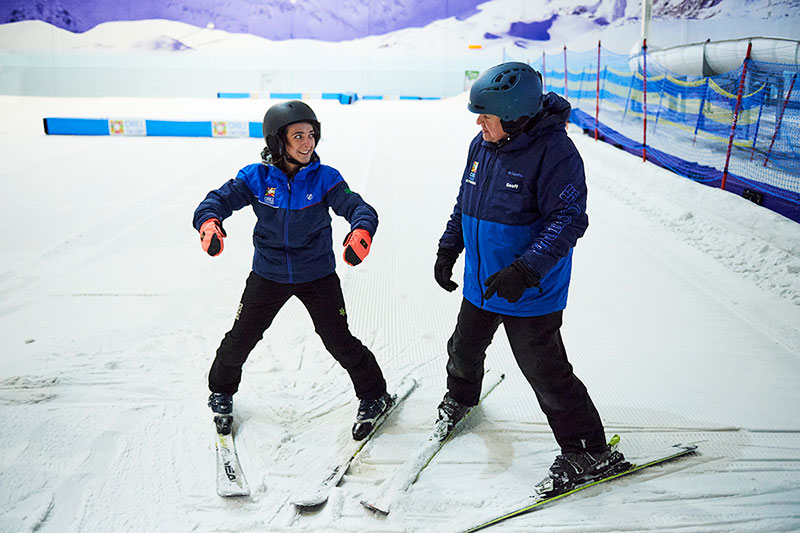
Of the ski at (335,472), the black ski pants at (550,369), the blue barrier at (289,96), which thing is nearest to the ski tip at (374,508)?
the ski at (335,472)

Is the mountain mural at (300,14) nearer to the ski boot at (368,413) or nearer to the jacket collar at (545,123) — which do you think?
the jacket collar at (545,123)

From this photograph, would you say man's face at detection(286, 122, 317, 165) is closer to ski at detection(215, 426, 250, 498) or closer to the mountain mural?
ski at detection(215, 426, 250, 498)

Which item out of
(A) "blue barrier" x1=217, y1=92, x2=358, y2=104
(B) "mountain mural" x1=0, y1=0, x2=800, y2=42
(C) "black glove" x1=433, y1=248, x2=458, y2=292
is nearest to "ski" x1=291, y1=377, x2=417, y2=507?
(C) "black glove" x1=433, y1=248, x2=458, y2=292

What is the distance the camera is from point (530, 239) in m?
1.71

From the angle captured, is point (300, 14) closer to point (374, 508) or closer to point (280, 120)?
point (280, 120)

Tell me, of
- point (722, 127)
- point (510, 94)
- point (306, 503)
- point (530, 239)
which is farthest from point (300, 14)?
point (306, 503)

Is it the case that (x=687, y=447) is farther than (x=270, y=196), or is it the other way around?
(x=687, y=447)

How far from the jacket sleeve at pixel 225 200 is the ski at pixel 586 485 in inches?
49.0

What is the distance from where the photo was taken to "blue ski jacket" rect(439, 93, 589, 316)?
1.59 meters

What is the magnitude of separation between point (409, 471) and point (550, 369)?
22.8 inches

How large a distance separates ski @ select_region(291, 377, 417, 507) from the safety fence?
12.7ft

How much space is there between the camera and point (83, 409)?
7.30ft

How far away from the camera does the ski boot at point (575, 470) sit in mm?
1786

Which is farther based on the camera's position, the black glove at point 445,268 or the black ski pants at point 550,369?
the black glove at point 445,268
